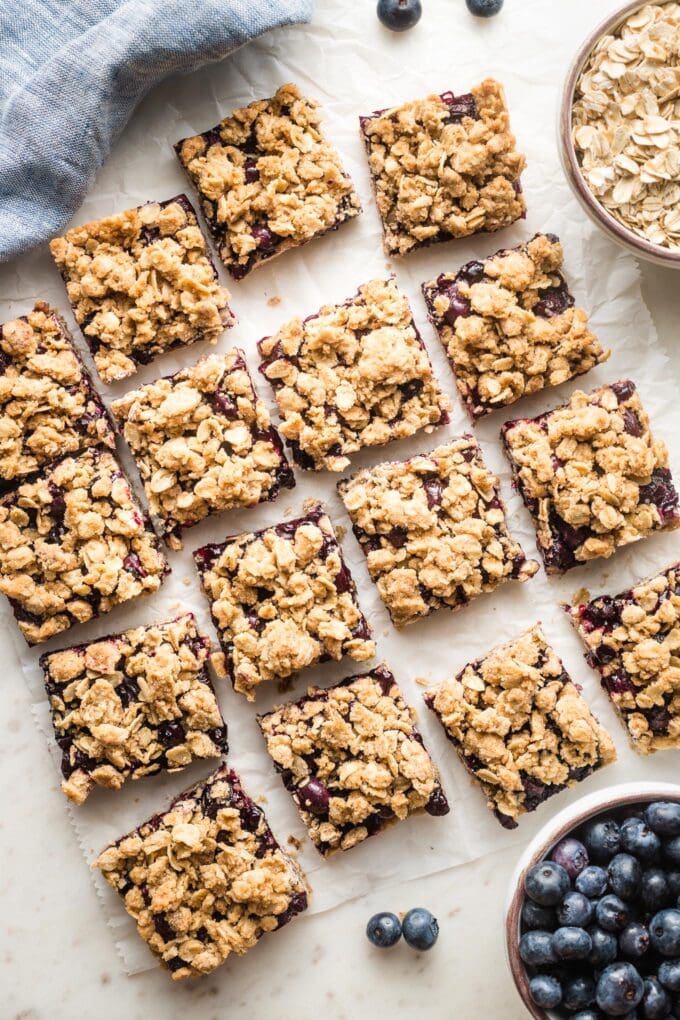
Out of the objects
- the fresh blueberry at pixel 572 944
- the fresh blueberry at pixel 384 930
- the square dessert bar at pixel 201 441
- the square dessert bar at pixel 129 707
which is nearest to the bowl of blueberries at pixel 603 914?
the fresh blueberry at pixel 572 944

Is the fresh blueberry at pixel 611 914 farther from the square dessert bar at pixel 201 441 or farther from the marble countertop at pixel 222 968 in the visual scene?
the square dessert bar at pixel 201 441

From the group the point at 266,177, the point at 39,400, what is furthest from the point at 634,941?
the point at 266,177

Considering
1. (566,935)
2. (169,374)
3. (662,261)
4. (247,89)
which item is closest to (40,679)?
(169,374)

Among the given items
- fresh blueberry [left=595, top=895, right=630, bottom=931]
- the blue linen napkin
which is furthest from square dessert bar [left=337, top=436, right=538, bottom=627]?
the blue linen napkin

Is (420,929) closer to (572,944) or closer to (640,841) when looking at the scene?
(572,944)

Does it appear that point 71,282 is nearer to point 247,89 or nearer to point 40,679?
point 247,89

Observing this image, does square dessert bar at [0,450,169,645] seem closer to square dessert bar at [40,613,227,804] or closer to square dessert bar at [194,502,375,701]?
square dessert bar at [40,613,227,804]
